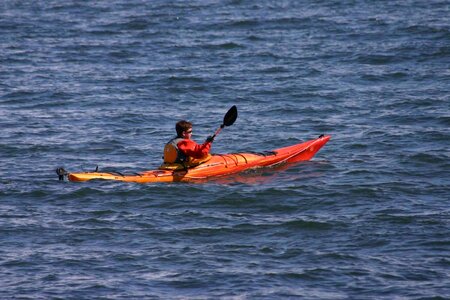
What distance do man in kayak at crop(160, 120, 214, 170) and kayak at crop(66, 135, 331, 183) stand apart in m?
0.10

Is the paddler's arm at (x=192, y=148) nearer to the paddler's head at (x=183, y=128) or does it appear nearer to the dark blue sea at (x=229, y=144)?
the paddler's head at (x=183, y=128)

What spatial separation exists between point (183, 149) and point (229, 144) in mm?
2778

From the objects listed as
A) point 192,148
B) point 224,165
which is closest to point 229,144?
point 224,165

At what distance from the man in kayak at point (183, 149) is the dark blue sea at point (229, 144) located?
0.35 metres

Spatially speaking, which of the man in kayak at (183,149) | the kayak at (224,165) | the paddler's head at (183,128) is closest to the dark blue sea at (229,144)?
the kayak at (224,165)

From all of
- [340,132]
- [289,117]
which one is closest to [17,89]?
[289,117]

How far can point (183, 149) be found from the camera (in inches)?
492

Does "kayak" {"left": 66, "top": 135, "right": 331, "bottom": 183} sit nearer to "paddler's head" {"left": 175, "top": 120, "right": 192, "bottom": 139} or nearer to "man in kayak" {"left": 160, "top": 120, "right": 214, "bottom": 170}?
"man in kayak" {"left": 160, "top": 120, "right": 214, "bottom": 170}

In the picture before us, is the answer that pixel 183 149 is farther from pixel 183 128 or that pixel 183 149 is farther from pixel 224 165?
pixel 224 165

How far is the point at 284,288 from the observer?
29.8 ft

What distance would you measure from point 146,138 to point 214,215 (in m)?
4.44

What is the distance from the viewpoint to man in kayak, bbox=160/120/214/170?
41.0ft

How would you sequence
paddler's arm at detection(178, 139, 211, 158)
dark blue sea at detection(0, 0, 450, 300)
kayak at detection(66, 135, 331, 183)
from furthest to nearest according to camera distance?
paddler's arm at detection(178, 139, 211, 158), kayak at detection(66, 135, 331, 183), dark blue sea at detection(0, 0, 450, 300)

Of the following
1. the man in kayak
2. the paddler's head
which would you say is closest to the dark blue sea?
the man in kayak
